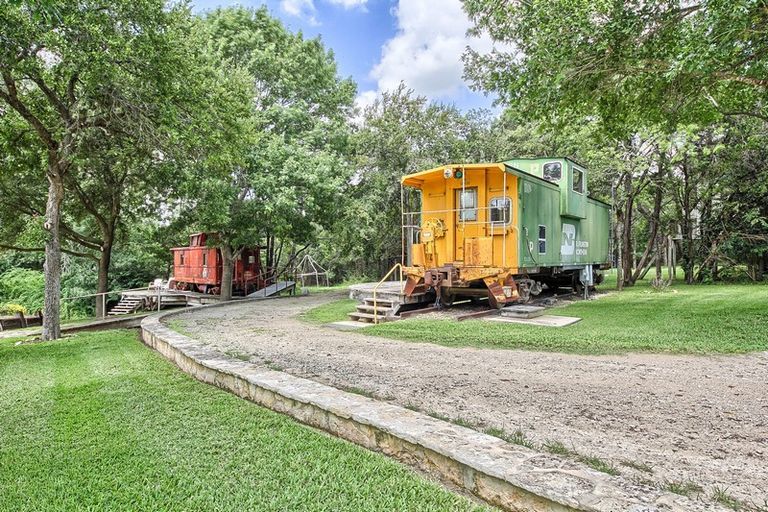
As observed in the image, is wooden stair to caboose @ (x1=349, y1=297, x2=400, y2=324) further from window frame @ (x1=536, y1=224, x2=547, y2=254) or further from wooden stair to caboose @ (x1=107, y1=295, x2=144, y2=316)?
wooden stair to caboose @ (x1=107, y1=295, x2=144, y2=316)

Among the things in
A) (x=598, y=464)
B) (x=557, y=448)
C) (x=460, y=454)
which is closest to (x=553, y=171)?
(x=557, y=448)

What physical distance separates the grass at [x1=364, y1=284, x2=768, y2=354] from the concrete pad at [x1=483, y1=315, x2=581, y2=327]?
0.21 m

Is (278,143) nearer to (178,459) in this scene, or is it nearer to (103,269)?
(103,269)

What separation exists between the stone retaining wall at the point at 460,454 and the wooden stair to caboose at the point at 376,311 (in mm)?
5092

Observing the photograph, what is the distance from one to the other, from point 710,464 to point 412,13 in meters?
13.9

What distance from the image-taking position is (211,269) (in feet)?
60.3

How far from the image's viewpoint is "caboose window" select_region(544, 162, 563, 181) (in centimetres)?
1157


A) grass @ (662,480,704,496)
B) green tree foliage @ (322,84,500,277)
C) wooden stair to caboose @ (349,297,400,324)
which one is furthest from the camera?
green tree foliage @ (322,84,500,277)

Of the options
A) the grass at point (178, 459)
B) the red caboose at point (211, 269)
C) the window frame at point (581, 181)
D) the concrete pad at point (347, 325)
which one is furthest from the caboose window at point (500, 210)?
the red caboose at point (211, 269)

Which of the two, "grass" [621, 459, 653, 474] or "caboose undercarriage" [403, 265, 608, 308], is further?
"caboose undercarriage" [403, 265, 608, 308]

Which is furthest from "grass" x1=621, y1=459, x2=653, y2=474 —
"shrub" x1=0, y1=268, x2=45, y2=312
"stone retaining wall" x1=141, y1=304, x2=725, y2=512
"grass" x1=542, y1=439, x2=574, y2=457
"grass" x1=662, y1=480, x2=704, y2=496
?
"shrub" x1=0, y1=268, x2=45, y2=312

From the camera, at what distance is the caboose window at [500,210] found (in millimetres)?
9641

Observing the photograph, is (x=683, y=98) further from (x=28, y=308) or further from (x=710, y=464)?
(x=28, y=308)

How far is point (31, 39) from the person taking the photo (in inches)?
259
